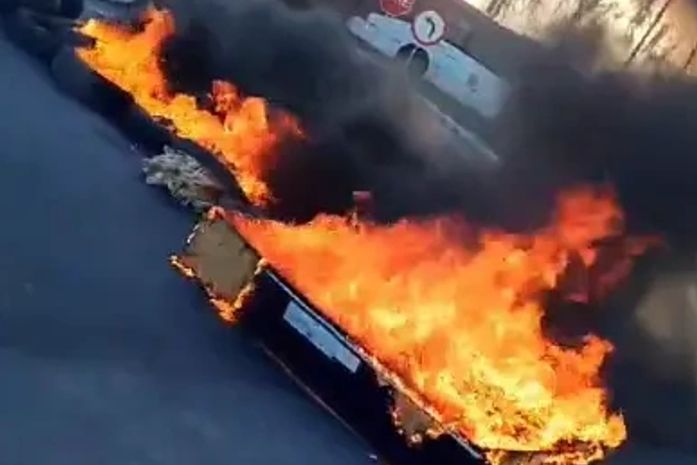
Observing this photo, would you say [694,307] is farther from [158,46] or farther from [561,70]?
[158,46]

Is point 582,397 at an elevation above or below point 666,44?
below

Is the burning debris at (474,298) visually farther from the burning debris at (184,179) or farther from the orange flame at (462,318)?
the burning debris at (184,179)

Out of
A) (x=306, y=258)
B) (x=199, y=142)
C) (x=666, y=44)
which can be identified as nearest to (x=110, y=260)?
(x=306, y=258)

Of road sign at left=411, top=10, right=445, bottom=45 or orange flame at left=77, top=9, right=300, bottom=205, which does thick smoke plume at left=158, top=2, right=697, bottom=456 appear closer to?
orange flame at left=77, top=9, right=300, bottom=205

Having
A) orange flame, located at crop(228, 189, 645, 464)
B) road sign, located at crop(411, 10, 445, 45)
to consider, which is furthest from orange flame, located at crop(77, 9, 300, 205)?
road sign, located at crop(411, 10, 445, 45)

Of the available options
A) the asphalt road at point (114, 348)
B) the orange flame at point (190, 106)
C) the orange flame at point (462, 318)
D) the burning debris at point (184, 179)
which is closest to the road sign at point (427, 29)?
the orange flame at point (190, 106)

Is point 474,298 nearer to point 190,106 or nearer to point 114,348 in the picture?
point 114,348

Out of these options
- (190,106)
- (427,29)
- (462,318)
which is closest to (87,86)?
(190,106)
